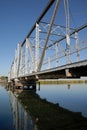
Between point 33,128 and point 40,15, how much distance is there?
1780cm

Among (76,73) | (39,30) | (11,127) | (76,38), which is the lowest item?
(11,127)

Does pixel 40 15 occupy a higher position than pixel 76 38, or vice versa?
pixel 40 15

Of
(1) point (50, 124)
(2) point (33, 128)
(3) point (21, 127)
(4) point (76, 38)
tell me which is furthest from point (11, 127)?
(4) point (76, 38)

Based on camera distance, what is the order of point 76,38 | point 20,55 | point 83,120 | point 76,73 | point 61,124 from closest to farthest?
point 61,124 < point 83,120 < point 76,73 < point 76,38 < point 20,55

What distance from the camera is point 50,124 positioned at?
14125 millimetres

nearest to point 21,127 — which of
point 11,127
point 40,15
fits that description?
point 11,127

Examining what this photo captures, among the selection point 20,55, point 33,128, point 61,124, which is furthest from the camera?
point 20,55

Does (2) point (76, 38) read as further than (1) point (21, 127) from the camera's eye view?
Yes

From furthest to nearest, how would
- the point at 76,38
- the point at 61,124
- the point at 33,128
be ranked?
the point at 76,38 → the point at 61,124 → the point at 33,128

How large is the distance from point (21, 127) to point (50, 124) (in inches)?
76.3

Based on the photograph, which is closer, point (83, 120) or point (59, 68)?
point (83, 120)

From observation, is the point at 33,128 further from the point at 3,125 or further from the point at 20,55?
the point at 20,55

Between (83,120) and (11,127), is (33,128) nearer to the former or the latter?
(11,127)

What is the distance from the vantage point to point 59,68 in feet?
56.9
